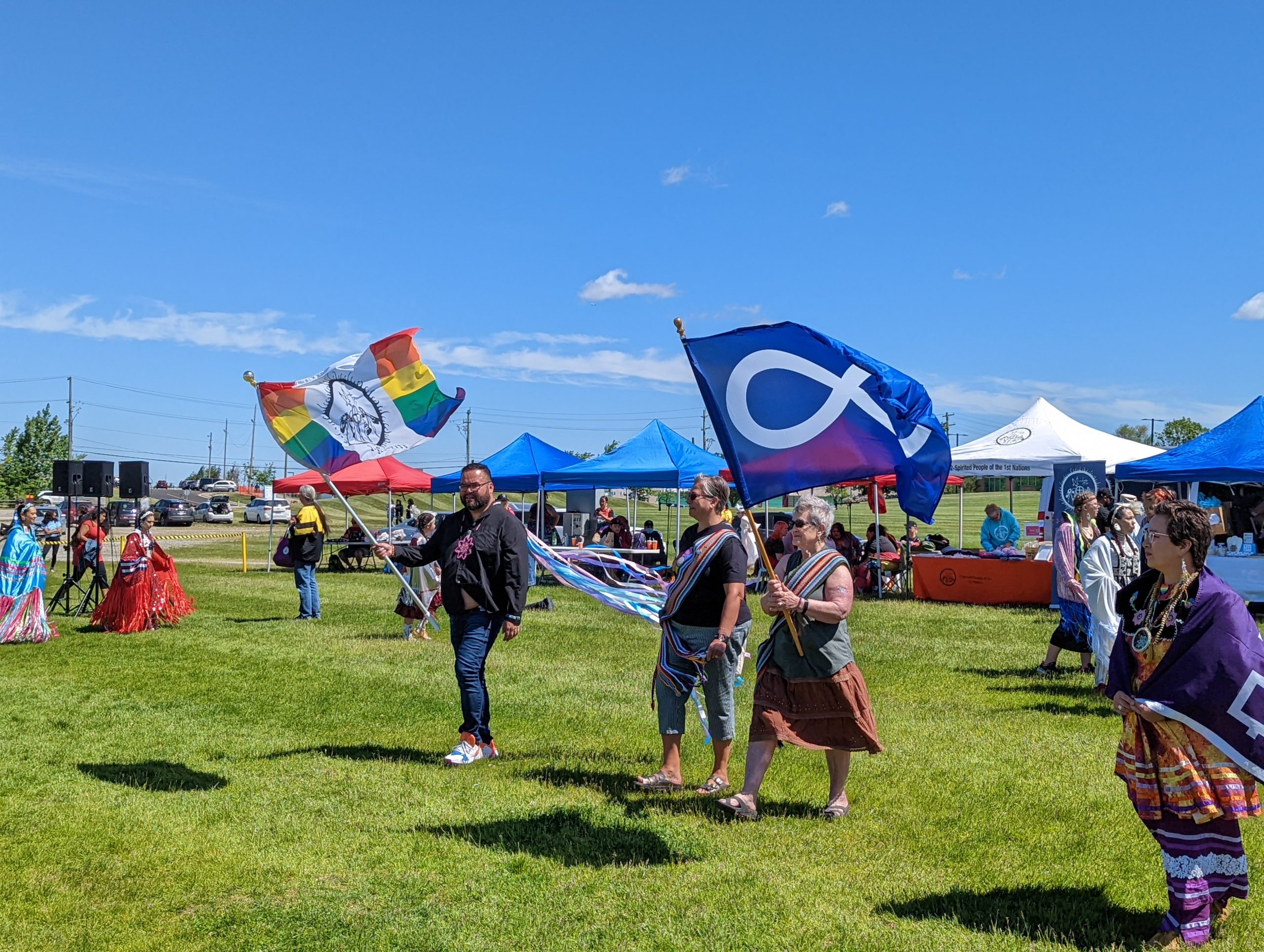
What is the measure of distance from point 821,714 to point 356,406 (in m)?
4.28

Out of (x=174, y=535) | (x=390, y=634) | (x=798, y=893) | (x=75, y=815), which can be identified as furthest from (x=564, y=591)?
(x=174, y=535)

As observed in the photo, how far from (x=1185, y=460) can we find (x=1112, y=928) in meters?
14.5

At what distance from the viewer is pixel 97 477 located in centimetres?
1908

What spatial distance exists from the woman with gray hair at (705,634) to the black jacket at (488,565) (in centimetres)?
108

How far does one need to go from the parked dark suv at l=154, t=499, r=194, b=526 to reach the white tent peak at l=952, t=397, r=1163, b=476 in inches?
1895

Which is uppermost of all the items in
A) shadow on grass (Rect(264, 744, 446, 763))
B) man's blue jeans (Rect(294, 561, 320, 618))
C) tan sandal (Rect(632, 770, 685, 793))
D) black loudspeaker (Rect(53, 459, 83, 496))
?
black loudspeaker (Rect(53, 459, 83, 496))

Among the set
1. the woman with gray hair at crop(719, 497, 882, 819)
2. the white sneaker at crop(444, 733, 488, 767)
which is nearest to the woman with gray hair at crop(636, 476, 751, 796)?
the woman with gray hair at crop(719, 497, 882, 819)

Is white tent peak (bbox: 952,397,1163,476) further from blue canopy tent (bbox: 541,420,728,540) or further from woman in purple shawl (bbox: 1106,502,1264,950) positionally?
woman in purple shawl (bbox: 1106,502,1264,950)

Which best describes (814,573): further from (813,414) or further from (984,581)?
(984,581)

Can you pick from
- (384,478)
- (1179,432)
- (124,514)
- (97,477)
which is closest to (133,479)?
(97,477)

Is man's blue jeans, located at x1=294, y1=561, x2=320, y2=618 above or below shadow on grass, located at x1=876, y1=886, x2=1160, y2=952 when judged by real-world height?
above

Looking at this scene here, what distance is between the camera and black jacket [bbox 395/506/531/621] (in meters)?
6.79

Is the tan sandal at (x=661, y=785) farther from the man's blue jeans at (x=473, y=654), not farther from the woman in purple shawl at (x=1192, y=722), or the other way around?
the woman in purple shawl at (x=1192, y=722)

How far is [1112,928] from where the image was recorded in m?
4.26
